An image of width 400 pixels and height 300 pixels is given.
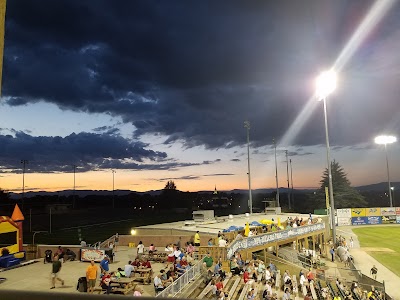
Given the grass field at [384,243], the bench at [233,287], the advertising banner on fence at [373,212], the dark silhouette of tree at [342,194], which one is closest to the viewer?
the bench at [233,287]

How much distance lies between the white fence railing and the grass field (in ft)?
64.1

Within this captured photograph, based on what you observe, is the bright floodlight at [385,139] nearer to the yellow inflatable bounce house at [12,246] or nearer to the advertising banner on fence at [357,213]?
the advertising banner on fence at [357,213]

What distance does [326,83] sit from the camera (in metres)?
34.1

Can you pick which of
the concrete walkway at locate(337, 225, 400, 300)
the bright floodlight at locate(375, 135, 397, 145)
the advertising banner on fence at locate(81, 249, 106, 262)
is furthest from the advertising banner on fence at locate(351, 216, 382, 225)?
the advertising banner on fence at locate(81, 249, 106, 262)

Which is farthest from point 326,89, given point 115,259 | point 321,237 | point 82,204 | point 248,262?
point 82,204

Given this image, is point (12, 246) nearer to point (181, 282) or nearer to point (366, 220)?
point (181, 282)

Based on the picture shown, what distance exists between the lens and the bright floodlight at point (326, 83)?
33969 mm

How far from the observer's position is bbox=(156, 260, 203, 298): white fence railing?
13729 millimetres

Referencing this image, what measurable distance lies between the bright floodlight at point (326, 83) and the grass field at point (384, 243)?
16327 mm

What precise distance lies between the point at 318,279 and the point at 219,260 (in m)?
7.39

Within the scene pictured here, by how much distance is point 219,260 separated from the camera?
20844 millimetres

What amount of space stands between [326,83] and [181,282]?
25465 mm

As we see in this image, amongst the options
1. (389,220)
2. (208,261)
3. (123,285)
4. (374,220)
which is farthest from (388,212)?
(123,285)

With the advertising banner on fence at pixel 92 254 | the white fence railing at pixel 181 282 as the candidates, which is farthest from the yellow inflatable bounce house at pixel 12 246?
the white fence railing at pixel 181 282
